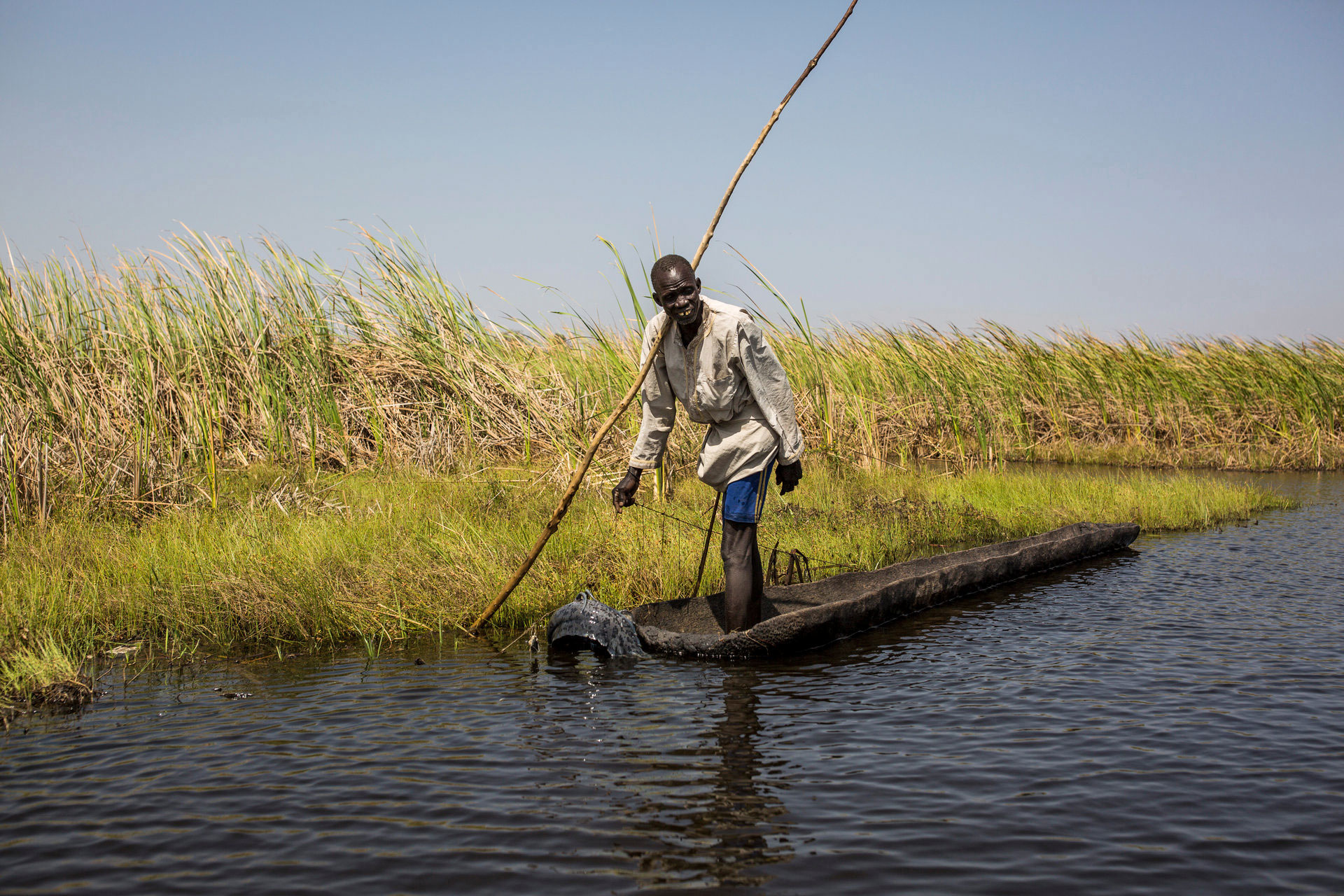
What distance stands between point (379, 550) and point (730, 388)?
2621 millimetres

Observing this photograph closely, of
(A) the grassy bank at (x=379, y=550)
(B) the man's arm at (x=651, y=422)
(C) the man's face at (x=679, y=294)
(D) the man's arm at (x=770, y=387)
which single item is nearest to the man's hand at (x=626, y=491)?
(B) the man's arm at (x=651, y=422)

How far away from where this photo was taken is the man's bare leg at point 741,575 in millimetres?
4488

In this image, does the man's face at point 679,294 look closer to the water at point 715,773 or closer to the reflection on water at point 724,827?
the water at point 715,773

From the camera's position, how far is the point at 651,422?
4.76 m

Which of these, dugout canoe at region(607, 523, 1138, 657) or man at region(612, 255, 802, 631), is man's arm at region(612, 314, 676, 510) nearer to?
man at region(612, 255, 802, 631)

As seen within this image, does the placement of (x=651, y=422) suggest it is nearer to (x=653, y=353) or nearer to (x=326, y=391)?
(x=653, y=353)

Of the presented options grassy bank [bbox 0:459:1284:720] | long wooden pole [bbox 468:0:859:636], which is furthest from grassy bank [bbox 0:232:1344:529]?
long wooden pole [bbox 468:0:859:636]

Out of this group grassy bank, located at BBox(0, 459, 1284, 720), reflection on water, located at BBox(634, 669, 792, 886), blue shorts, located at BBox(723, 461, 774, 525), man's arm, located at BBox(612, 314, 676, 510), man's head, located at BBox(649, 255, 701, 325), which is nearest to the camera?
reflection on water, located at BBox(634, 669, 792, 886)

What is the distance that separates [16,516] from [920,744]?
5779mm

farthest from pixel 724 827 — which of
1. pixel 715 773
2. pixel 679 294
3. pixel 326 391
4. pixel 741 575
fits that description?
pixel 326 391

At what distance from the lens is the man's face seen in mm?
4168

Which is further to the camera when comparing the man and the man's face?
the man

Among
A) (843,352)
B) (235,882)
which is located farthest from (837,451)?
(235,882)

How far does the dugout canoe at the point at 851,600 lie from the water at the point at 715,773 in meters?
0.13
